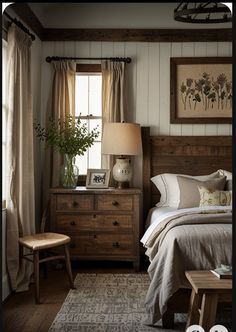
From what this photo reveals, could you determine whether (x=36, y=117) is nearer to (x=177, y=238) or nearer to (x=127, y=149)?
(x=127, y=149)

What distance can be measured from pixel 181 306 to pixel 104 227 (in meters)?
1.76

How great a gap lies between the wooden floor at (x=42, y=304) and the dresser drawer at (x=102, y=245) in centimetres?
22

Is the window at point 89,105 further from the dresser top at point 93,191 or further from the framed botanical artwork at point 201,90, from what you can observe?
the framed botanical artwork at point 201,90

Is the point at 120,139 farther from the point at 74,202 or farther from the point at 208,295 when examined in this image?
the point at 208,295

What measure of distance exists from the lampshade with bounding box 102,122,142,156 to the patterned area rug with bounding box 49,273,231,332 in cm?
137

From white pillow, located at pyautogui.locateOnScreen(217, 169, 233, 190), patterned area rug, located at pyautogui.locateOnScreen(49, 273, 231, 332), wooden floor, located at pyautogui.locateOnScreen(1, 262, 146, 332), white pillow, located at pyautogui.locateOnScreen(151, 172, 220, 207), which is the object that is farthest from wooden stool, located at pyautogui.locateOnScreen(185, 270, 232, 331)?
white pillow, located at pyautogui.locateOnScreen(217, 169, 233, 190)

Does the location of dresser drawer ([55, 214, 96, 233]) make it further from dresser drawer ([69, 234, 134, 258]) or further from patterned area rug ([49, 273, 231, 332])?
patterned area rug ([49, 273, 231, 332])

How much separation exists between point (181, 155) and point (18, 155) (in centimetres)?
212

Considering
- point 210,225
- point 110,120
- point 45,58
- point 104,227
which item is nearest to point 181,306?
point 210,225

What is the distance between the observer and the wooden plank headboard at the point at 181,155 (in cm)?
514

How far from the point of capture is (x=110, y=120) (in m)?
5.12

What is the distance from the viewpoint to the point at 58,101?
5.12 metres

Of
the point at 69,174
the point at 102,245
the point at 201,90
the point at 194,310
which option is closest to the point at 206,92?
the point at 201,90

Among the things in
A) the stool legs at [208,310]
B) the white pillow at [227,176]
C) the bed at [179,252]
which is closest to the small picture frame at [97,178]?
the bed at [179,252]
